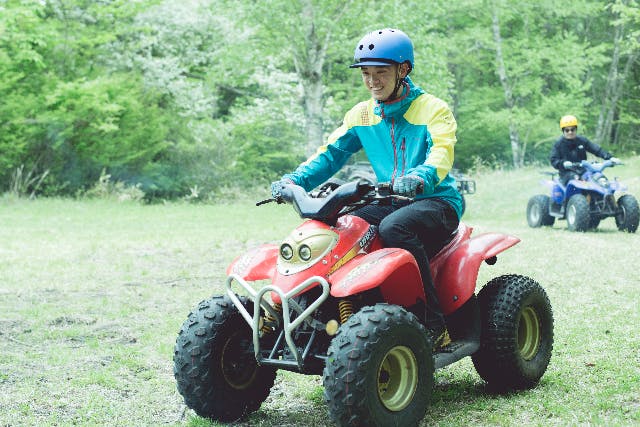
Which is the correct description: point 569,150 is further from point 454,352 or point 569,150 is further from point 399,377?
point 399,377

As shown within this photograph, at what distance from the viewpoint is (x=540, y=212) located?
1644cm

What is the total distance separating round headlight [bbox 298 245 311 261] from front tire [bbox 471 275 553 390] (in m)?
1.36

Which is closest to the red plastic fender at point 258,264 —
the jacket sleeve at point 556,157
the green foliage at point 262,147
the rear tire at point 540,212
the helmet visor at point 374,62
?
the helmet visor at point 374,62

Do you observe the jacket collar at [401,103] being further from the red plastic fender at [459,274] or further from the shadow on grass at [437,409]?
the shadow on grass at [437,409]

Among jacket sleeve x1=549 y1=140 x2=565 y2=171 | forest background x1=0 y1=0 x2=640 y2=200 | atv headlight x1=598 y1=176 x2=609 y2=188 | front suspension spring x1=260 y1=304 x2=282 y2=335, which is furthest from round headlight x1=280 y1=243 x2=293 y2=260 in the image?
forest background x1=0 y1=0 x2=640 y2=200

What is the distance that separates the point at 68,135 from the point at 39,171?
4.71 feet

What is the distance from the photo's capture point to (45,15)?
→ 26547mm

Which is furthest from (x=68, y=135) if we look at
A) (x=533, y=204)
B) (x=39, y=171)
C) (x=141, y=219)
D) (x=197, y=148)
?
(x=533, y=204)

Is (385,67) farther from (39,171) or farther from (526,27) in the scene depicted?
(526,27)

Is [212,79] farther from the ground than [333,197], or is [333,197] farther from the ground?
[333,197]

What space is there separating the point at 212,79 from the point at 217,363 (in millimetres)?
25016

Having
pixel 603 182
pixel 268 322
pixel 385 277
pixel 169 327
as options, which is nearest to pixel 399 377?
pixel 385 277

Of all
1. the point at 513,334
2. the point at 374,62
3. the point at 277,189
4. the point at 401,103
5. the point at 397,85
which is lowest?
the point at 513,334

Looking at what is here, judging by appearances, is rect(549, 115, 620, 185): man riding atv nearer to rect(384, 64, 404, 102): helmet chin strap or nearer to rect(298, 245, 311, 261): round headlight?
rect(384, 64, 404, 102): helmet chin strap
